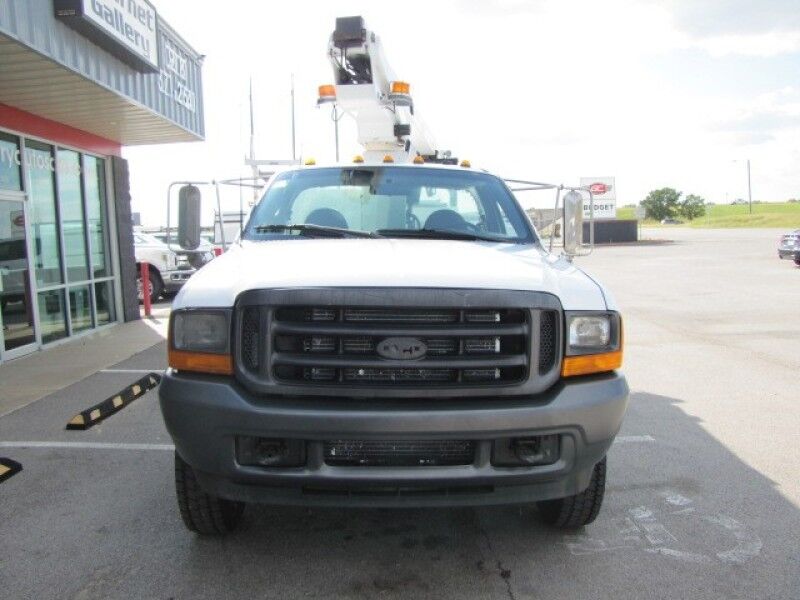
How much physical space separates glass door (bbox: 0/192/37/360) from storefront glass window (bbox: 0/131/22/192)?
6.9 inches

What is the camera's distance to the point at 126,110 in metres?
9.47

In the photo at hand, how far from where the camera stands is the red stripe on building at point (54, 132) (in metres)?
8.77

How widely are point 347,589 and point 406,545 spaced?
0.47 m

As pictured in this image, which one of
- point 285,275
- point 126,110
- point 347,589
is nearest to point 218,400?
point 285,275

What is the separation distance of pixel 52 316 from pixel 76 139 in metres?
2.73

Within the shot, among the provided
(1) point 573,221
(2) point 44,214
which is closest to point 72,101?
(2) point 44,214

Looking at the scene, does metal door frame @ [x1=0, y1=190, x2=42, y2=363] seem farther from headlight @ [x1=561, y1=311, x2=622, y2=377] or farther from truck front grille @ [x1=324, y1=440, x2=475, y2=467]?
headlight @ [x1=561, y1=311, x2=622, y2=377]

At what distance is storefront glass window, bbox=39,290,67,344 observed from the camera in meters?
9.59

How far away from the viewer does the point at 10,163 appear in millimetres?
8805

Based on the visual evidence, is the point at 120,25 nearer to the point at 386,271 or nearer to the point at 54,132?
the point at 54,132

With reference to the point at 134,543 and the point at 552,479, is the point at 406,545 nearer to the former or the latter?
the point at 552,479

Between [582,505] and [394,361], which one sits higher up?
[394,361]

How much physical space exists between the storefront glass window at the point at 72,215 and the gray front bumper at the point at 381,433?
843 cm

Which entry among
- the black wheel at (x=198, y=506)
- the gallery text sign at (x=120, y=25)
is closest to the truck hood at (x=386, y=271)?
the black wheel at (x=198, y=506)
